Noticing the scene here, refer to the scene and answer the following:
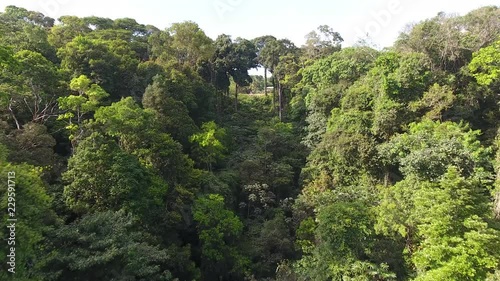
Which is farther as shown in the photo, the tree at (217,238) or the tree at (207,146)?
the tree at (207,146)

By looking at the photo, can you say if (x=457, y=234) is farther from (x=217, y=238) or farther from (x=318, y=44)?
(x=318, y=44)

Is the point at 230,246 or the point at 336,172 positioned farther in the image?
the point at 336,172

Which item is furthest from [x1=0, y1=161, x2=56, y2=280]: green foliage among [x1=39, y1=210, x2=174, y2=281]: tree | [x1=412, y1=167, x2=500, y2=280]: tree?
[x1=412, y1=167, x2=500, y2=280]: tree

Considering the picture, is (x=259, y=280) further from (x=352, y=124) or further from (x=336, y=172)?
(x=352, y=124)

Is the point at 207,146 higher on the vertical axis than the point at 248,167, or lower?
higher

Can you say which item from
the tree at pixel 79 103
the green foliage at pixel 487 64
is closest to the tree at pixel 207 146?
the tree at pixel 79 103

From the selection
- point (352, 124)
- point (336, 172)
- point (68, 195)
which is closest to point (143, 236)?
point (68, 195)

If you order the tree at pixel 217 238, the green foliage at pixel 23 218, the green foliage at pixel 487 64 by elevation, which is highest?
the green foliage at pixel 487 64

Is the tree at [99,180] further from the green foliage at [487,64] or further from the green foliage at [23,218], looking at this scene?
the green foliage at [487,64]

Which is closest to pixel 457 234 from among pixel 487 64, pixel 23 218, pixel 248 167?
pixel 487 64
